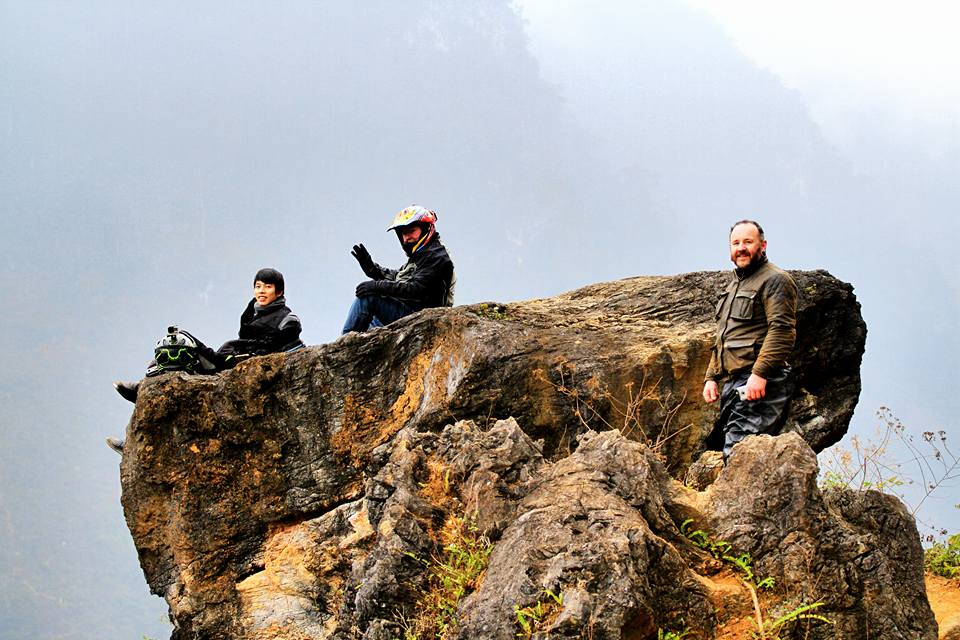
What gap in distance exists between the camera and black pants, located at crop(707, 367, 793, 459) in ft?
25.3

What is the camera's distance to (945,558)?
11.4 meters

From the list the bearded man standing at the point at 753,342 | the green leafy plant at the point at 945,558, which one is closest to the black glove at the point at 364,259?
the bearded man standing at the point at 753,342

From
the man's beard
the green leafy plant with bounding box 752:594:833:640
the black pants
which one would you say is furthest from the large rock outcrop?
the man's beard

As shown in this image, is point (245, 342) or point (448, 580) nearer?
point (448, 580)

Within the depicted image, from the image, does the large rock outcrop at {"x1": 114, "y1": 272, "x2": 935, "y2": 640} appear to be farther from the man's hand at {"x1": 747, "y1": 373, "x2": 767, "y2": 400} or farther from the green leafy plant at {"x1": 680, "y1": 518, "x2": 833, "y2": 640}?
the man's hand at {"x1": 747, "y1": 373, "x2": 767, "y2": 400}

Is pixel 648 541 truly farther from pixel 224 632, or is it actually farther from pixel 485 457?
pixel 224 632

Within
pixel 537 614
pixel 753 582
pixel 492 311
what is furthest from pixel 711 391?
pixel 537 614

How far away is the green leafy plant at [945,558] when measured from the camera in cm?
1128

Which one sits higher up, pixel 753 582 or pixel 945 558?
pixel 945 558

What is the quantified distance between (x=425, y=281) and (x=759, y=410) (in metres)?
4.55

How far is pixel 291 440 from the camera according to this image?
10.1m

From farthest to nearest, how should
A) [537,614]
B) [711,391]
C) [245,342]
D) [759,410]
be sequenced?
[245,342], [711,391], [759,410], [537,614]

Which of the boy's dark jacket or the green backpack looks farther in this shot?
the boy's dark jacket

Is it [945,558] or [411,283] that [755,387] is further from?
[945,558]
